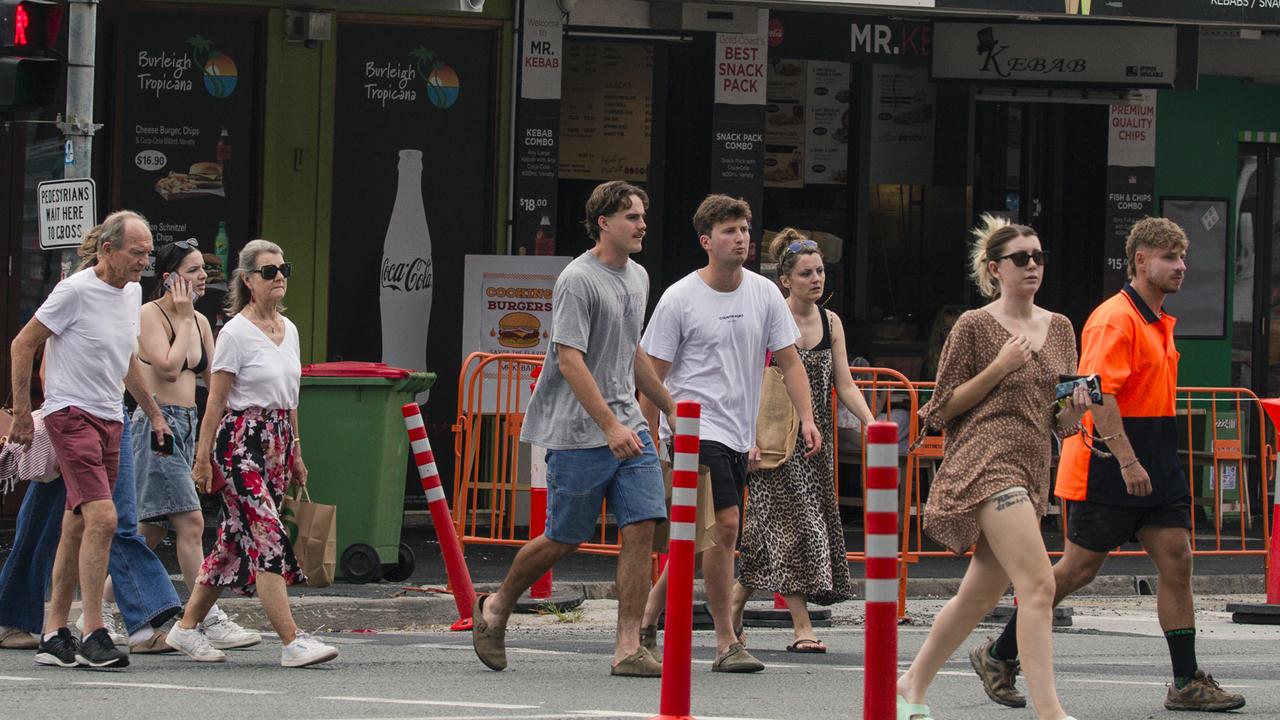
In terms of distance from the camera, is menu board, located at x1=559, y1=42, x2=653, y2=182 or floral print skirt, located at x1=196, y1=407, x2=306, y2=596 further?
menu board, located at x1=559, y1=42, x2=653, y2=182

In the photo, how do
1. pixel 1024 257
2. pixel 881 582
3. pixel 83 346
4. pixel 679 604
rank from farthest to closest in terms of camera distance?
pixel 83 346, pixel 1024 257, pixel 679 604, pixel 881 582

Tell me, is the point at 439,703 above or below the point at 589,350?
below

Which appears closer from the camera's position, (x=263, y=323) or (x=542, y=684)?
(x=542, y=684)

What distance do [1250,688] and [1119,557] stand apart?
542 centimetres

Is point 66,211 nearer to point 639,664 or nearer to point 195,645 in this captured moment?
point 195,645

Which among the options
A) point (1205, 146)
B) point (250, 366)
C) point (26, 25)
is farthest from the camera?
point (1205, 146)

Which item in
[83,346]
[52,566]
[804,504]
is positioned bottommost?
[52,566]

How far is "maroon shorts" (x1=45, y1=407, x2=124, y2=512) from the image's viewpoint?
8.50m

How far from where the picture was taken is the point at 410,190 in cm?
1458

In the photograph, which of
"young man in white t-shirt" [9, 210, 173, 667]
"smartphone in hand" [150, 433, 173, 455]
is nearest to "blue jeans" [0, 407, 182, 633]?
"smartphone in hand" [150, 433, 173, 455]

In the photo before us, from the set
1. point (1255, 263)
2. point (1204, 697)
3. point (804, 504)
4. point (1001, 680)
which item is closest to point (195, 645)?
point (804, 504)

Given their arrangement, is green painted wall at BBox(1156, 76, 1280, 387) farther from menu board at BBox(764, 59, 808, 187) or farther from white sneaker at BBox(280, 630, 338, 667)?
white sneaker at BBox(280, 630, 338, 667)

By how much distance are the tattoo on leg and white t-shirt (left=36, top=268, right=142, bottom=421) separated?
3825 mm

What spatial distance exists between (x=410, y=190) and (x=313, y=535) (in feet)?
16.1
